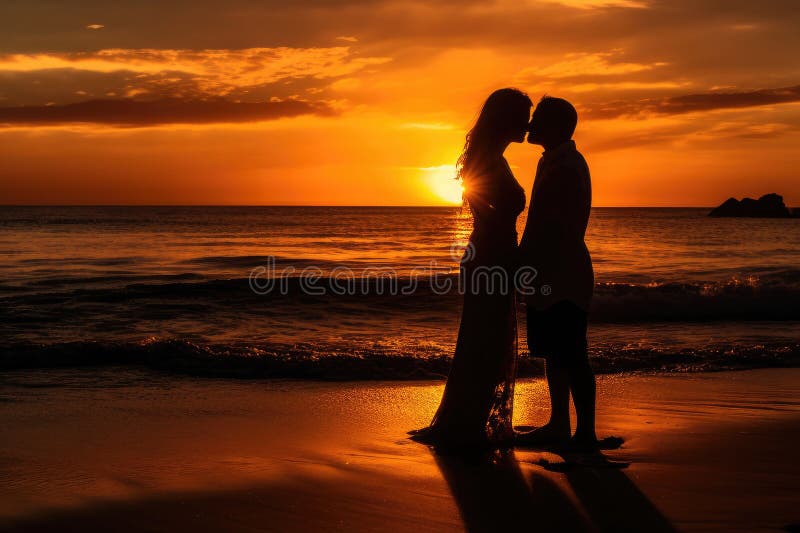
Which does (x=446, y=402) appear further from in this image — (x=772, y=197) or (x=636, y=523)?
(x=772, y=197)

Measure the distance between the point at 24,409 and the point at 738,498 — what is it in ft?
18.0

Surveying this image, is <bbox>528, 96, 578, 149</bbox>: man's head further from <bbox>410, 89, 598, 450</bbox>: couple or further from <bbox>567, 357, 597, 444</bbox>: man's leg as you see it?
<bbox>567, 357, 597, 444</bbox>: man's leg

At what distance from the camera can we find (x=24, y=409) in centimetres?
620

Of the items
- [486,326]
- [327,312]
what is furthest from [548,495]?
[327,312]

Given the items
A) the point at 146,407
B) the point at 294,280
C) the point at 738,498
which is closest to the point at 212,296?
the point at 294,280

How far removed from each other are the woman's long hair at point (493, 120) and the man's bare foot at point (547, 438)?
1.81m

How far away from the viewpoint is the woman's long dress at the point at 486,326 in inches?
180

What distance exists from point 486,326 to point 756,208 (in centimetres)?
9571

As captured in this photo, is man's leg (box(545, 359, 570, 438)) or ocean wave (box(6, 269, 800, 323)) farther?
ocean wave (box(6, 269, 800, 323))

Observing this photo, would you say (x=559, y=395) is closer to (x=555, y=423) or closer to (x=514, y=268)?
(x=555, y=423)

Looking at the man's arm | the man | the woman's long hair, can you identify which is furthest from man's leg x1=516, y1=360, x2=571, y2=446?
the woman's long hair

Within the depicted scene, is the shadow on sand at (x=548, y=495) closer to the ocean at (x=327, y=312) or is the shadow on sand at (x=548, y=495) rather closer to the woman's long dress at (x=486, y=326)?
the woman's long dress at (x=486, y=326)

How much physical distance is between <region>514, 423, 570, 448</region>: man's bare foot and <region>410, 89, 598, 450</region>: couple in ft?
0.29

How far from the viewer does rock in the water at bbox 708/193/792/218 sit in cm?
8688
